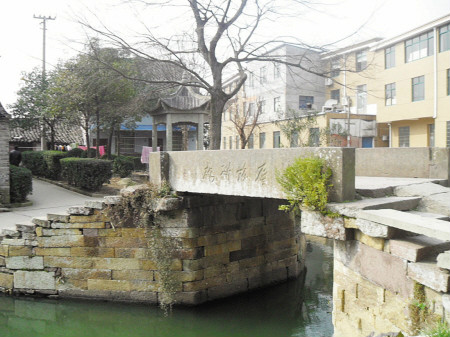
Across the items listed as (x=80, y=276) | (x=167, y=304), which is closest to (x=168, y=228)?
(x=167, y=304)

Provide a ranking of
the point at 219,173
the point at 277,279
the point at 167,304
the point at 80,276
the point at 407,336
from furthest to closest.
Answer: the point at 277,279 < the point at 80,276 < the point at 167,304 < the point at 219,173 < the point at 407,336

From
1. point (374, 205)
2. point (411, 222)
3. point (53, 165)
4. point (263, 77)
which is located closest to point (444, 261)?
point (411, 222)

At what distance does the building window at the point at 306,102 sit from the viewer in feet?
85.4

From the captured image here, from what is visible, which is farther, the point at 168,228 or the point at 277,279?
the point at 277,279

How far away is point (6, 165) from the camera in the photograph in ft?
35.5

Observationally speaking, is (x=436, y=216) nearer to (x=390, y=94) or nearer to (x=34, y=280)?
(x=34, y=280)

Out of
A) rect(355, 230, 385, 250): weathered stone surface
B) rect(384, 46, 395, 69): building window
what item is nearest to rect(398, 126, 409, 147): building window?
rect(384, 46, 395, 69): building window

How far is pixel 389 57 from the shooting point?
2167 centimetres

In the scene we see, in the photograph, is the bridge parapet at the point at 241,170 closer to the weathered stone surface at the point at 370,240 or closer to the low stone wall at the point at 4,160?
the weathered stone surface at the point at 370,240

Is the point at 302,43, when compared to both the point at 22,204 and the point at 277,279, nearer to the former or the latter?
the point at 277,279

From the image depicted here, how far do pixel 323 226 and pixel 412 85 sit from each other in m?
18.8

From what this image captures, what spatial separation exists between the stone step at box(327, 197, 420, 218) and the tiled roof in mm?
22131

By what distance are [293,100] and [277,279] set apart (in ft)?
61.7

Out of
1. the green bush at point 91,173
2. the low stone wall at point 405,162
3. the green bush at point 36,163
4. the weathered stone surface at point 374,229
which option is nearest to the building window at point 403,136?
the green bush at point 91,173
